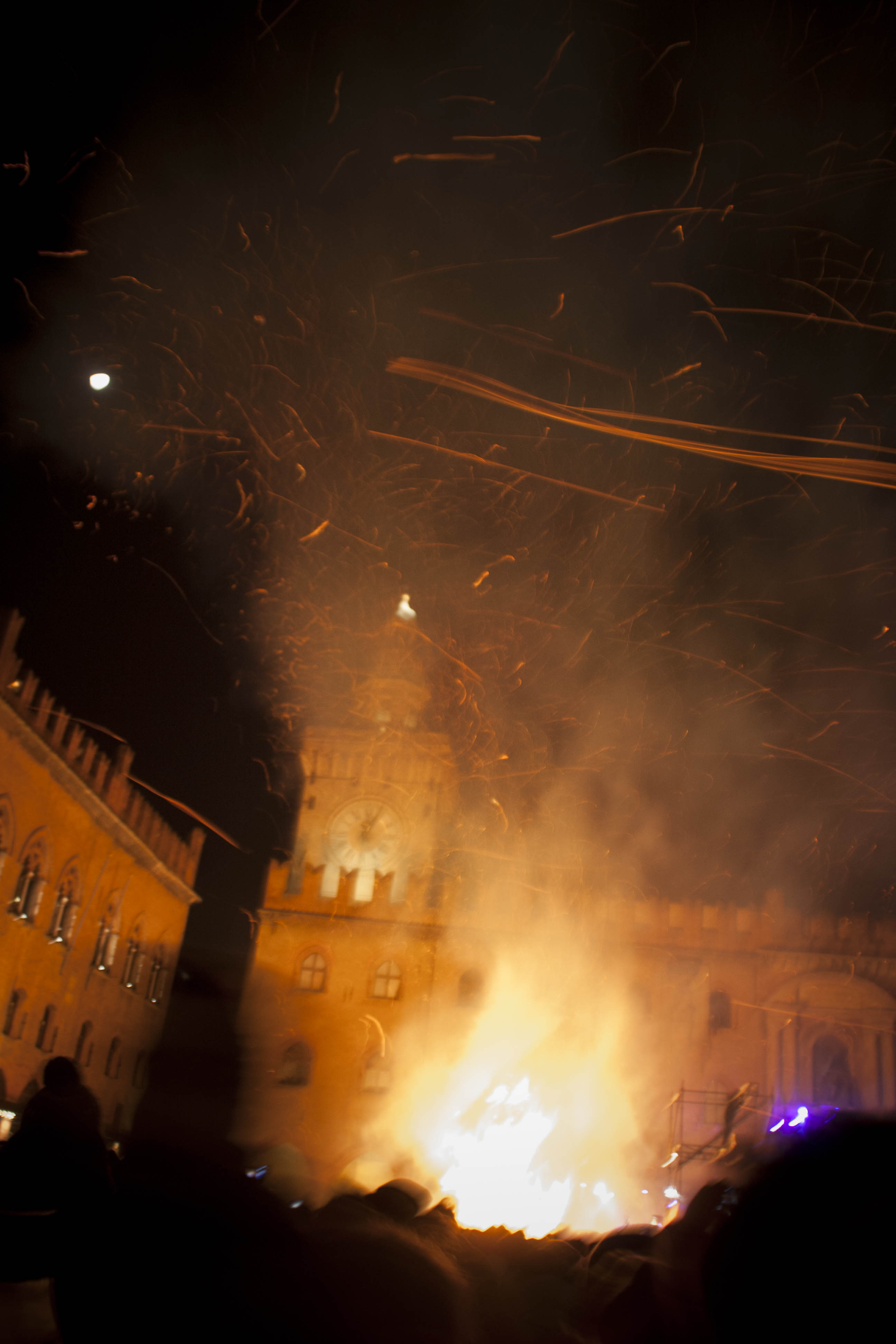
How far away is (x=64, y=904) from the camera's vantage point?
682 inches

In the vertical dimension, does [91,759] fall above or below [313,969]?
above

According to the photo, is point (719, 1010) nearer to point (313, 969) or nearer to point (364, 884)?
point (364, 884)

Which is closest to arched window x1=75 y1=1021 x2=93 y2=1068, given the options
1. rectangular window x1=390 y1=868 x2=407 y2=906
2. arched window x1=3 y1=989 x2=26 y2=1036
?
arched window x1=3 y1=989 x2=26 y2=1036

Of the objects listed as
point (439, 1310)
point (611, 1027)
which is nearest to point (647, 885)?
point (611, 1027)

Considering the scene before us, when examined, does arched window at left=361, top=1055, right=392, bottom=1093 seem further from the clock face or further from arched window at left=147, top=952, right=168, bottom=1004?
arched window at left=147, top=952, right=168, bottom=1004

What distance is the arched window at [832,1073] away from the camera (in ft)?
78.7

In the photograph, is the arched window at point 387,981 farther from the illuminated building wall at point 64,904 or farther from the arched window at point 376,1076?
the illuminated building wall at point 64,904

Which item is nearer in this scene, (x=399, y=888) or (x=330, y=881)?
(x=399, y=888)

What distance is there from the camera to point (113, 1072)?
51.3 ft

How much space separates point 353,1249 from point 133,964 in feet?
61.2

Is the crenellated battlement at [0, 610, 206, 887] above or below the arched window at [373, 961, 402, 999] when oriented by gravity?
above

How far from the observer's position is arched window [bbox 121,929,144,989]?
16.6 metres

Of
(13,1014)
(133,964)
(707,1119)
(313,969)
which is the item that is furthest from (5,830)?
(707,1119)

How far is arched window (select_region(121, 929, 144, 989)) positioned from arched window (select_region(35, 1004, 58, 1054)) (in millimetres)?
1386
